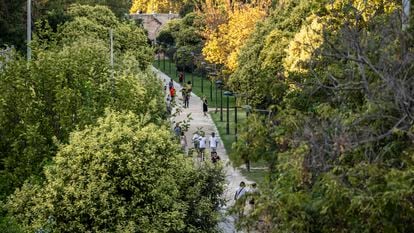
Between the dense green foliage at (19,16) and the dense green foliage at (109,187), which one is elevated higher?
the dense green foliage at (19,16)

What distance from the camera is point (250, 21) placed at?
152ft

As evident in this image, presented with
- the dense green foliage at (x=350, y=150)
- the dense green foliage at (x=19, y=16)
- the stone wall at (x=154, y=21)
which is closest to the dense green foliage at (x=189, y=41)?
the stone wall at (x=154, y=21)

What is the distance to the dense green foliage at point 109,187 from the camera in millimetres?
14648

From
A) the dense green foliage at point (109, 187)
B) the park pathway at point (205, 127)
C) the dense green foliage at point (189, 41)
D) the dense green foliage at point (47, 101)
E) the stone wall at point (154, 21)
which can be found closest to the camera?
the dense green foliage at point (109, 187)

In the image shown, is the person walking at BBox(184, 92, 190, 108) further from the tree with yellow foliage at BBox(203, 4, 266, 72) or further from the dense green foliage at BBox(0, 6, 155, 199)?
the dense green foliage at BBox(0, 6, 155, 199)

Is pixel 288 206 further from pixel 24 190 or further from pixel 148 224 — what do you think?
pixel 24 190

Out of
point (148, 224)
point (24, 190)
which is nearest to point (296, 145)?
point (148, 224)

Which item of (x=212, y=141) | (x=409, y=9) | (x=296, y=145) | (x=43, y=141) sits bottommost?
(x=212, y=141)

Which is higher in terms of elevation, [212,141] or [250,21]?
[250,21]

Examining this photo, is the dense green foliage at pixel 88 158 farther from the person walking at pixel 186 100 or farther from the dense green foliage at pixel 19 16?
the person walking at pixel 186 100

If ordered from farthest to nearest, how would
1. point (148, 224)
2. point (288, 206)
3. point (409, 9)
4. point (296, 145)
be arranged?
1. point (148, 224)
2. point (409, 9)
3. point (296, 145)
4. point (288, 206)

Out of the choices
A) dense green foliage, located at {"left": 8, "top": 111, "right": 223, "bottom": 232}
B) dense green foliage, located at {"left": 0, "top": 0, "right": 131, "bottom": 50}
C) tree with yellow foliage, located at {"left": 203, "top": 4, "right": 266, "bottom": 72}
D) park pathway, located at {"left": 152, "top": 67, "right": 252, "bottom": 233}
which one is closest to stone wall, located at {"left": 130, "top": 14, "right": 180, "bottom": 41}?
park pathway, located at {"left": 152, "top": 67, "right": 252, "bottom": 233}

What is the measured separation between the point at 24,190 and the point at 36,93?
265 centimetres

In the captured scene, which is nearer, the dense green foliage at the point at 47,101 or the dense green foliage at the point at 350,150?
the dense green foliage at the point at 350,150
